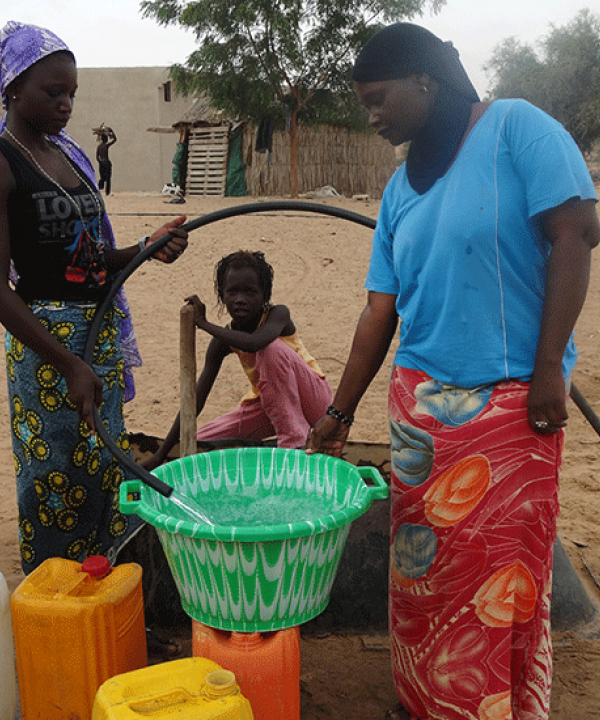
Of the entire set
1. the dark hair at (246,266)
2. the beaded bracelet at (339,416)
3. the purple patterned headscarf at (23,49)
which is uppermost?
the purple patterned headscarf at (23,49)

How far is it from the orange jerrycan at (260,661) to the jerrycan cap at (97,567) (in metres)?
0.32

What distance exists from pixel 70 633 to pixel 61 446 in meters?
0.57

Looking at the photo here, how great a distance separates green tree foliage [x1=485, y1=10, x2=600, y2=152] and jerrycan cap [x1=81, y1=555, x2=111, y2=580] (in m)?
22.0

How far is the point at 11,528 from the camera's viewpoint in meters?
3.28

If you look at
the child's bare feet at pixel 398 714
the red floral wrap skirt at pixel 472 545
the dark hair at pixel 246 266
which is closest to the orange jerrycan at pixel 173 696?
the red floral wrap skirt at pixel 472 545

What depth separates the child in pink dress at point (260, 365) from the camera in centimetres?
288

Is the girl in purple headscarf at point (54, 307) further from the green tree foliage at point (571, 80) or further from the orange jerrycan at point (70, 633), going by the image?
the green tree foliage at point (571, 80)

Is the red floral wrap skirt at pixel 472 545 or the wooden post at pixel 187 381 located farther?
the wooden post at pixel 187 381

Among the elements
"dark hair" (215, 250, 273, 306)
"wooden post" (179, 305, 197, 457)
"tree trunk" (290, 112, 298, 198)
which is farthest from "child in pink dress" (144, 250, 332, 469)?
"tree trunk" (290, 112, 298, 198)

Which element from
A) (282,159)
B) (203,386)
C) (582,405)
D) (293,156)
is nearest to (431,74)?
(582,405)

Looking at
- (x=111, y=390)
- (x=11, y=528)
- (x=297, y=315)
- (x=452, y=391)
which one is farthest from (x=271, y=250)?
(x=452, y=391)

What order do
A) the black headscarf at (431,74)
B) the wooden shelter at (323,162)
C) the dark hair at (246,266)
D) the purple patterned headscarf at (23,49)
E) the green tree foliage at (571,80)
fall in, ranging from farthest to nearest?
the green tree foliage at (571,80), the wooden shelter at (323,162), the dark hair at (246,266), the purple patterned headscarf at (23,49), the black headscarf at (431,74)

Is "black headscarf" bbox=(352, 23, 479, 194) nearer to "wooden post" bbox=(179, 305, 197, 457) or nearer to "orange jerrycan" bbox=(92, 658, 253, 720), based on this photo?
"wooden post" bbox=(179, 305, 197, 457)

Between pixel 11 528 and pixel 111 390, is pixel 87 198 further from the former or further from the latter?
pixel 11 528
